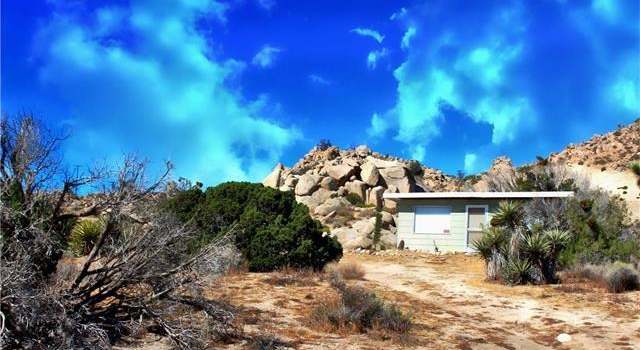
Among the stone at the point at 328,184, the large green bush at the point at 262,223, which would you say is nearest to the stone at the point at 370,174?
the stone at the point at 328,184

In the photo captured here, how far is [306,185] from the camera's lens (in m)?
41.7

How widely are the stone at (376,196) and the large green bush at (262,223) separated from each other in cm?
2237

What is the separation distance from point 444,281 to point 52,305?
12190mm

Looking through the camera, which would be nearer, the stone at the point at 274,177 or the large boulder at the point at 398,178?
the large boulder at the point at 398,178

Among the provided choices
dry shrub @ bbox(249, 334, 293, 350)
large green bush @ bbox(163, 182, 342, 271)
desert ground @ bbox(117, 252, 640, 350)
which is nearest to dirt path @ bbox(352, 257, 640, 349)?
desert ground @ bbox(117, 252, 640, 350)

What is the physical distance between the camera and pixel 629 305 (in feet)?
42.2

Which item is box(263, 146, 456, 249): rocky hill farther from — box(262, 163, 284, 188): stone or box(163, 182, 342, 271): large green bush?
box(163, 182, 342, 271): large green bush

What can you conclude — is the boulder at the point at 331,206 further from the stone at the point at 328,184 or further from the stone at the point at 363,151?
the stone at the point at 363,151

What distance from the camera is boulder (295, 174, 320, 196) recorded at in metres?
41.3

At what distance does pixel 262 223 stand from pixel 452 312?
575 centimetres

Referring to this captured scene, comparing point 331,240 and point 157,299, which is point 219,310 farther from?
point 331,240

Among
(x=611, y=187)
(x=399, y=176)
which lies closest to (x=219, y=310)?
(x=399, y=176)

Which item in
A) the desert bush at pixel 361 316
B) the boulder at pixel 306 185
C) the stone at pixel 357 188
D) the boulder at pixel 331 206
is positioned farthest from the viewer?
the boulder at pixel 306 185

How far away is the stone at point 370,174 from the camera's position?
135 feet
